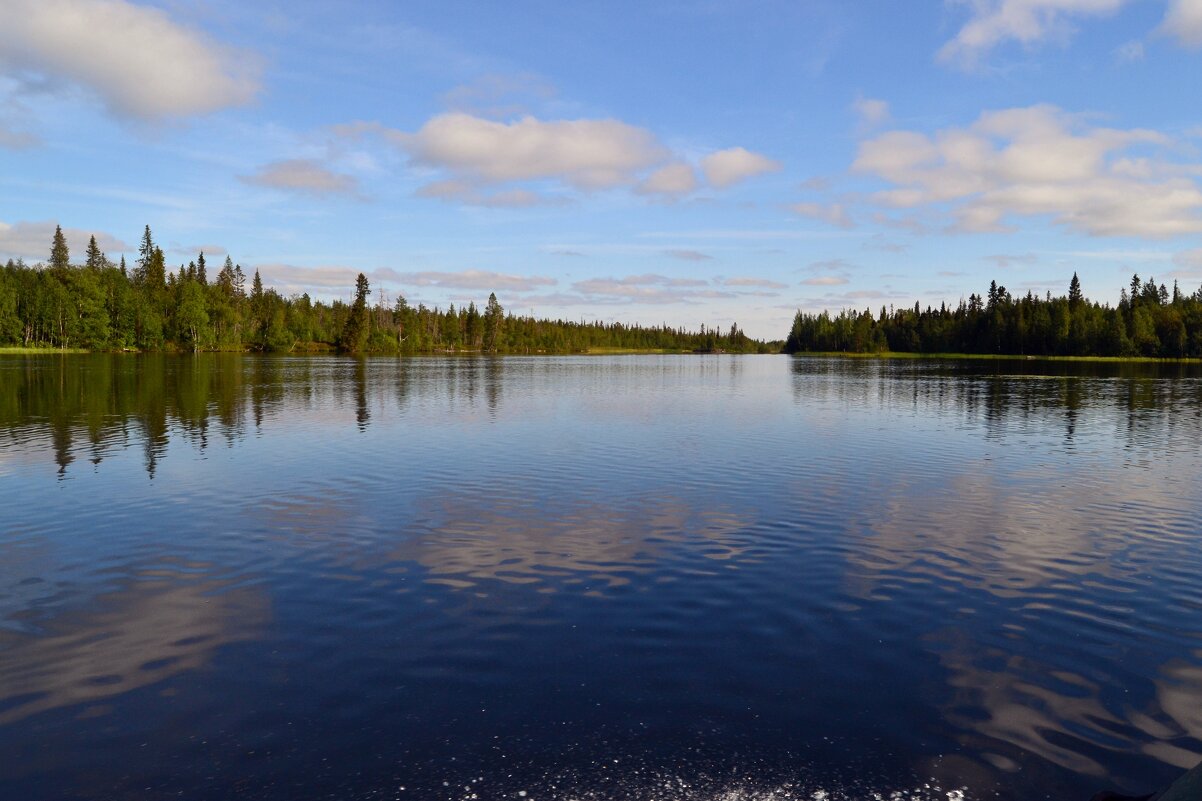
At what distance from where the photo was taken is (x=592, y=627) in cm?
1405

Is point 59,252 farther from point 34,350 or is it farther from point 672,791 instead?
point 672,791

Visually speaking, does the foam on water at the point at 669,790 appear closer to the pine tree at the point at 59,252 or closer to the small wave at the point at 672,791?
the small wave at the point at 672,791

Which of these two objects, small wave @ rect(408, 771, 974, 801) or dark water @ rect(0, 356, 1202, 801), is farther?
dark water @ rect(0, 356, 1202, 801)

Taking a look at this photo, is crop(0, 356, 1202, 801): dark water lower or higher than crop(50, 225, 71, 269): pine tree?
lower

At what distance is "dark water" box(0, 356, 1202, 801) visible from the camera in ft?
31.3

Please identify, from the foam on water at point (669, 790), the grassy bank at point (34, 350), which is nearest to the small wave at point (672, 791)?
the foam on water at point (669, 790)

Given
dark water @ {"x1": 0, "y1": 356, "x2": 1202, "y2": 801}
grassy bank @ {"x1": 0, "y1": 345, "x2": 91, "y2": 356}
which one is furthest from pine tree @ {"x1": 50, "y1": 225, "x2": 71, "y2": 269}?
dark water @ {"x1": 0, "y1": 356, "x2": 1202, "y2": 801}

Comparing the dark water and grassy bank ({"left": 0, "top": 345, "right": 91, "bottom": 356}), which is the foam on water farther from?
grassy bank ({"left": 0, "top": 345, "right": 91, "bottom": 356})

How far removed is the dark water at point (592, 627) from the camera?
31.3 feet

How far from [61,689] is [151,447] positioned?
27.3 m

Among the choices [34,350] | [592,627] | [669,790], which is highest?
[34,350]

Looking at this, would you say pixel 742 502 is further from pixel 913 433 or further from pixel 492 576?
pixel 913 433

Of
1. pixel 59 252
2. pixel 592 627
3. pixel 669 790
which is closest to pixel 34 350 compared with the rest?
pixel 59 252

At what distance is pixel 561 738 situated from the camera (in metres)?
10.1
